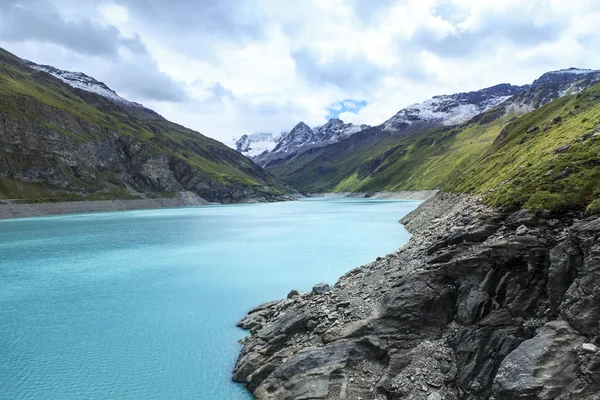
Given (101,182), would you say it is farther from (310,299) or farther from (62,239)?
(310,299)

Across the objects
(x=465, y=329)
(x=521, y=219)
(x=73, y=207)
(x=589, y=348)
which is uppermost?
(x=521, y=219)

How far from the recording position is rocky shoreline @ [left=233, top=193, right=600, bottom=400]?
37.5 ft

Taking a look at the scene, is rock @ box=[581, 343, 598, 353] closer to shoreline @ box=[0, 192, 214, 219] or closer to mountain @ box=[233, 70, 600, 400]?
mountain @ box=[233, 70, 600, 400]

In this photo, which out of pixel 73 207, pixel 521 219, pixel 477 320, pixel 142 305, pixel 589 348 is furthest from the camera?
pixel 73 207

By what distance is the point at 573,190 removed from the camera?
1716cm

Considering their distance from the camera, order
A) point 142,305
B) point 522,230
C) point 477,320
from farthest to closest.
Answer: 1. point 142,305
2. point 522,230
3. point 477,320

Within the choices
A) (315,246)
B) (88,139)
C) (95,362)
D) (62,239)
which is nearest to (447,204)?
(315,246)

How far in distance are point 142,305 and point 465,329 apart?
25.5m

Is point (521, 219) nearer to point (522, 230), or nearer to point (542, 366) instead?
point (522, 230)

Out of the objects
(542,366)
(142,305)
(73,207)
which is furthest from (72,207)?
(542,366)

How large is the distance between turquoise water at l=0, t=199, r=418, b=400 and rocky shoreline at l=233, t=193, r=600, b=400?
3.81 meters

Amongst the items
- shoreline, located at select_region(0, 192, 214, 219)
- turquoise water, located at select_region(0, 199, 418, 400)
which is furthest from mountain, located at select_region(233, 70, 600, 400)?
shoreline, located at select_region(0, 192, 214, 219)

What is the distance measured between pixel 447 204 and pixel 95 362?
57.6 m

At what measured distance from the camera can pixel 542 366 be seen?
11.1 metres
